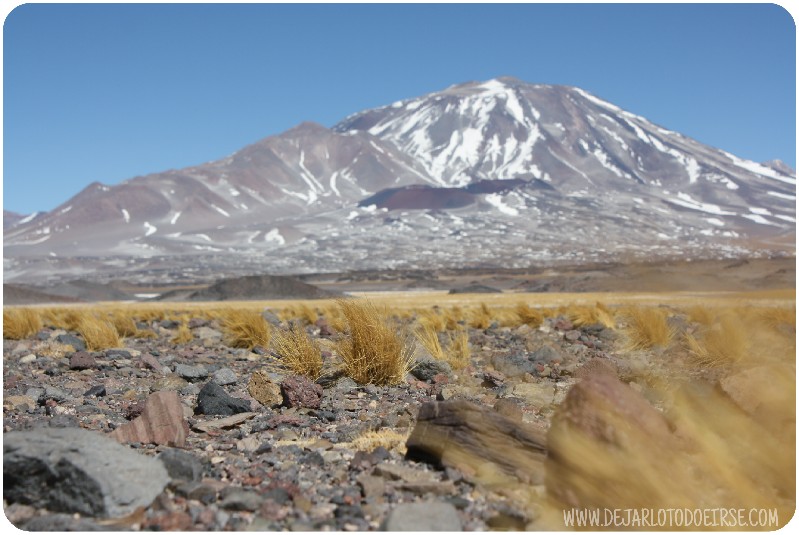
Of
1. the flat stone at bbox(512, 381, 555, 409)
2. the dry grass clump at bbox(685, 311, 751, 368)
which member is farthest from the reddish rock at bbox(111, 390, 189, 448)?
the dry grass clump at bbox(685, 311, 751, 368)

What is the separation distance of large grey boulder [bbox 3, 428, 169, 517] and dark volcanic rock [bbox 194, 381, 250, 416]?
2.03m

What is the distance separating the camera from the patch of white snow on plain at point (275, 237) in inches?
6492

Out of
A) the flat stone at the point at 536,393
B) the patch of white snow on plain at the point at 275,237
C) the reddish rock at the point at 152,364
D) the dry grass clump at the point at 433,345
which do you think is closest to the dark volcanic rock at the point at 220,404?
the flat stone at the point at 536,393

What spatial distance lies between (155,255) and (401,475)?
161 m

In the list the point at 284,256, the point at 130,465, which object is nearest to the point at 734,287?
the point at 130,465

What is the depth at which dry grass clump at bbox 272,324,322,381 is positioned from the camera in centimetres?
683

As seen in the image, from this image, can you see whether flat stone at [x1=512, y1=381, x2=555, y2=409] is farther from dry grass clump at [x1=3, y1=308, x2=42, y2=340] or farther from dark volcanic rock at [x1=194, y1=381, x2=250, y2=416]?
dry grass clump at [x1=3, y1=308, x2=42, y2=340]

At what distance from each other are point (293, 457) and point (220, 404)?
1.56m

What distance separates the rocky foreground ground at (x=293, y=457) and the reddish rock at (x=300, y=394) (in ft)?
0.04

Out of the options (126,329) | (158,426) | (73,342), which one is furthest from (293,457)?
(126,329)

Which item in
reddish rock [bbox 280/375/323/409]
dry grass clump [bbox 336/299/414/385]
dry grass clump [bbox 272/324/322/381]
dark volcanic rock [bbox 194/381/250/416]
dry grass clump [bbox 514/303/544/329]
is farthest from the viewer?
dry grass clump [bbox 514/303/544/329]

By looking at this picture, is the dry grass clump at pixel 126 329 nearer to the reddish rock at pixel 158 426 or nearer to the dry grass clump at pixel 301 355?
the dry grass clump at pixel 301 355

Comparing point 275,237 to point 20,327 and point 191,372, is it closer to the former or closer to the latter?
point 20,327

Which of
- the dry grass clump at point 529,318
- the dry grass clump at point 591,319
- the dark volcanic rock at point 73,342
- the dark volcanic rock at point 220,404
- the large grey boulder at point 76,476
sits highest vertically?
the large grey boulder at point 76,476
